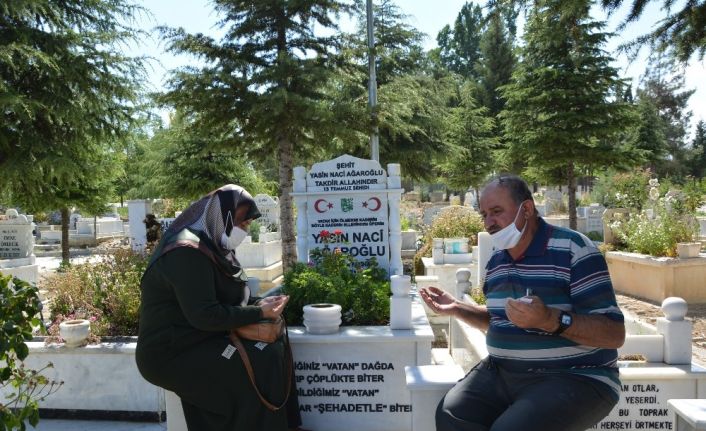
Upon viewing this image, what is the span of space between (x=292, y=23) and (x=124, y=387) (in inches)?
274

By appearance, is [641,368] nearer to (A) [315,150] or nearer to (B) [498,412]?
(B) [498,412]

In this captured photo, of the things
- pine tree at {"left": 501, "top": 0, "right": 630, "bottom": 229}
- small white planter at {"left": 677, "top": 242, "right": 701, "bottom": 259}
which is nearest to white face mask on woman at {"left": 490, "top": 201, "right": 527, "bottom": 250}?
small white planter at {"left": 677, "top": 242, "right": 701, "bottom": 259}

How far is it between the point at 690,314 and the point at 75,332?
27.5 ft

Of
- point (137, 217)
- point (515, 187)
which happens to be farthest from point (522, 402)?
point (137, 217)

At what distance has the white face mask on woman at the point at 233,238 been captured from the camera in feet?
10.2

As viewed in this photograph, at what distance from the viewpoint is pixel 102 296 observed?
16.4 ft

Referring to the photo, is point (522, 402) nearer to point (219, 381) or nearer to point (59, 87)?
point (219, 381)

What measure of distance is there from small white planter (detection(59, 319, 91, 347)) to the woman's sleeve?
1.86 m

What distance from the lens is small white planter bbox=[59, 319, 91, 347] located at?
420 cm

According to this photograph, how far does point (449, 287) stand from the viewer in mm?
9234

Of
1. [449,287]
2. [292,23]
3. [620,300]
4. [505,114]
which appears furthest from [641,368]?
[505,114]

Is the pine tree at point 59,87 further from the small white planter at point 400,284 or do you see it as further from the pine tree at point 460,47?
the pine tree at point 460,47

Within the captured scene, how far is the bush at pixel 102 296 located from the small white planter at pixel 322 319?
175cm

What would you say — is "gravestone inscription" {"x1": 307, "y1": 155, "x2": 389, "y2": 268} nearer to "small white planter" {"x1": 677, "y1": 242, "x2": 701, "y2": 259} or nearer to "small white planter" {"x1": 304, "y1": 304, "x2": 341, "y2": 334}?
"small white planter" {"x1": 304, "y1": 304, "x2": 341, "y2": 334}
